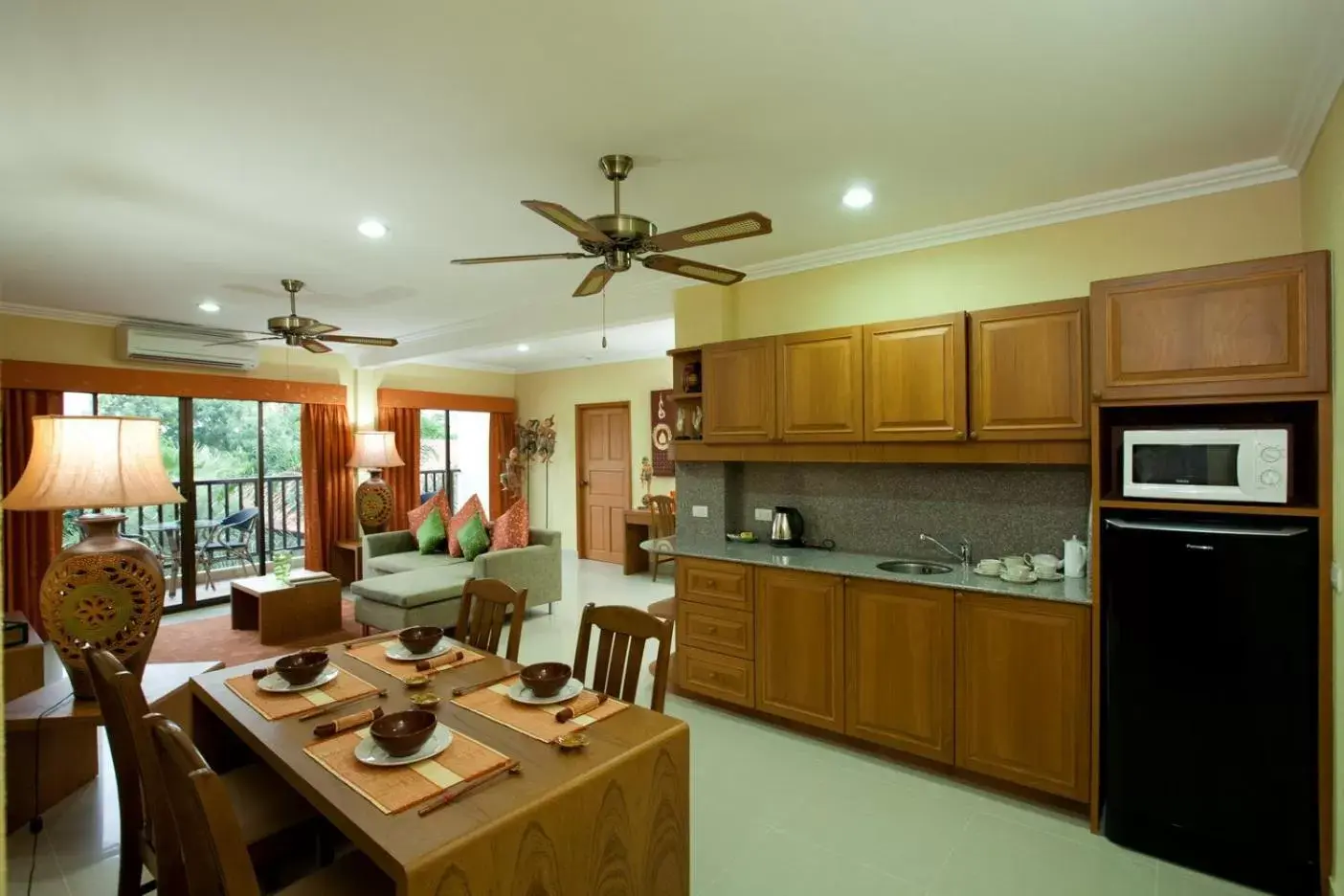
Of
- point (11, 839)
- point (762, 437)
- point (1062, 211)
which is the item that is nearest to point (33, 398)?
point (11, 839)

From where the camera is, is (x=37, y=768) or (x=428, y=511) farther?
(x=428, y=511)

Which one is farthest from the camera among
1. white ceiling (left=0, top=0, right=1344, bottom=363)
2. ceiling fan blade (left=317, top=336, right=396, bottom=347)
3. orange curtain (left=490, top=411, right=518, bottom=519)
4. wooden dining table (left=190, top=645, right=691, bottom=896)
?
orange curtain (left=490, top=411, right=518, bottom=519)

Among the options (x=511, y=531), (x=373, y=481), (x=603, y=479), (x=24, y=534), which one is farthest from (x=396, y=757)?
(x=603, y=479)

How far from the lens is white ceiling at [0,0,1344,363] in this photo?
1.88 metres

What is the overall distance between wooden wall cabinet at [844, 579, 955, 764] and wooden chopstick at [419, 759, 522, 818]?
193 centimetres

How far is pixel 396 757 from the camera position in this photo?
1.78m

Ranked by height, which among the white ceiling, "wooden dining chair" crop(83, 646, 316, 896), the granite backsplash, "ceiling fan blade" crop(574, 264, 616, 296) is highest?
the white ceiling

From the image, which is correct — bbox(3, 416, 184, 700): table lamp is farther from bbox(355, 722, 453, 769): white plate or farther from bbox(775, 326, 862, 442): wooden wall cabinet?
bbox(775, 326, 862, 442): wooden wall cabinet

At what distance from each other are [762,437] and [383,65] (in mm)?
2454

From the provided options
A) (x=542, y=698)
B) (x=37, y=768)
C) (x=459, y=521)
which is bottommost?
(x=37, y=768)

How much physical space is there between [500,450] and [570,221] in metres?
7.11

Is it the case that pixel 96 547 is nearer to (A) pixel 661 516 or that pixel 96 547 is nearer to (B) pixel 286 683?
(B) pixel 286 683

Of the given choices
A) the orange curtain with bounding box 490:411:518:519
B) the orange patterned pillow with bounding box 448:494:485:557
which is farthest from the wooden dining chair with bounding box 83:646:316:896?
the orange curtain with bounding box 490:411:518:519

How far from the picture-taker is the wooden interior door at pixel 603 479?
830cm
